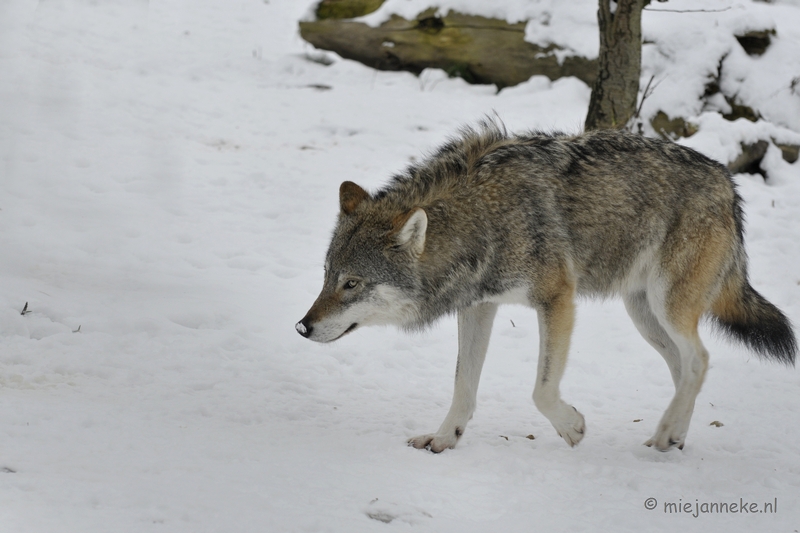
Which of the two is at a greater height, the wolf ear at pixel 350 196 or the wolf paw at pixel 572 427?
the wolf ear at pixel 350 196

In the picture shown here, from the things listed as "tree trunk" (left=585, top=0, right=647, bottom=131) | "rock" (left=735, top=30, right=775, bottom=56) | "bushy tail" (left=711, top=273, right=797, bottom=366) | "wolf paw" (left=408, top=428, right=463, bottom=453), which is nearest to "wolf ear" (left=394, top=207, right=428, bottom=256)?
"wolf paw" (left=408, top=428, right=463, bottom=453)

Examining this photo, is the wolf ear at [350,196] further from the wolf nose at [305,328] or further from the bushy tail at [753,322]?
the bushy tail at [753,322]

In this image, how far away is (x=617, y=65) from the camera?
7480mm

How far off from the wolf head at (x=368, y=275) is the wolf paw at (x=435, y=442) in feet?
2.50

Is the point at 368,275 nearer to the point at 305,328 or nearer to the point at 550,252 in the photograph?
the point at 305,328

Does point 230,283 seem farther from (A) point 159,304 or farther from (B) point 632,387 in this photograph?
(B) point 632,387

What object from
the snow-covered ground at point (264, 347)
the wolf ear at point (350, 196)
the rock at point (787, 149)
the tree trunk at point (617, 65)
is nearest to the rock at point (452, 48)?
the snow-covered ground at point (264, 347)

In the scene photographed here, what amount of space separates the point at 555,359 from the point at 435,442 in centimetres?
86

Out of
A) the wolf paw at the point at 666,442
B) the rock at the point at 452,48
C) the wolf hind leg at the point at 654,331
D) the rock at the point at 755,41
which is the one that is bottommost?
the wolf paw at the point at 666,442

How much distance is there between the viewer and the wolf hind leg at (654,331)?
16.3ft

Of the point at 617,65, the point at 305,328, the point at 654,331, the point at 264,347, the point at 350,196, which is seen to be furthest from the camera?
the point at 617,65

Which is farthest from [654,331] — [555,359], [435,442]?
[435,442]

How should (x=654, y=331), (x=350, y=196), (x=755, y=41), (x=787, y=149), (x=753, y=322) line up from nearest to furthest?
(x=350, y=196)
(x=753, y=322)
(x=654, y=331)
(x=787, y=149)
(x=755, y=41)

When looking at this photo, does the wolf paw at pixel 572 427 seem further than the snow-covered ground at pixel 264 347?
Yes
